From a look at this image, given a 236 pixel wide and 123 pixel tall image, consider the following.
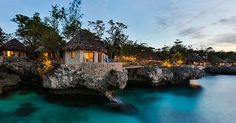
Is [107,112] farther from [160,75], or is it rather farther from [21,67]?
[160,75]

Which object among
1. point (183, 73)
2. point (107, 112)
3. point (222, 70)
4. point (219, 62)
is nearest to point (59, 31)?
point (107, 112)

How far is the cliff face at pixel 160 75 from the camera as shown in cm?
3173

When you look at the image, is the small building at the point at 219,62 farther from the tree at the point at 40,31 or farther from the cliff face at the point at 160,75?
the tree at the point at 40,31

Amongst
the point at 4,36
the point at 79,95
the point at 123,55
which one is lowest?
the point at 79,95

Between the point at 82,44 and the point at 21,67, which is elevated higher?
the point at 82,44

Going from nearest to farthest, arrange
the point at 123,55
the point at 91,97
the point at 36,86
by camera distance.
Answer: the point at 91,97 < the point at 36,86 < the point at 123,55

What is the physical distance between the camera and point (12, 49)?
1237 inches

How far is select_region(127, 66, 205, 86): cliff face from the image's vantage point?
3173 centimetres

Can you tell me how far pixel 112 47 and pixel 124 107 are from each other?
1711 centimetres

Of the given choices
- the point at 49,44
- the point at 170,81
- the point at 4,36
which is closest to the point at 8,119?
the point at 49,44

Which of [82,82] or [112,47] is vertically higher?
[112,47]

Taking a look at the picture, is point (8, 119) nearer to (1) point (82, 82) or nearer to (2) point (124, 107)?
(1) point (82, 82)

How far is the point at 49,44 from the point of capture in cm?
2516

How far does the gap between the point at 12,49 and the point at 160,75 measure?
2555cm
